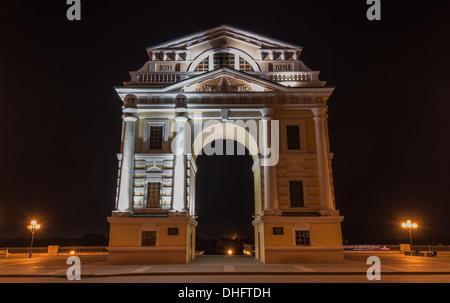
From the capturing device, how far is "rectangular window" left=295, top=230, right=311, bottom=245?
28.3 m

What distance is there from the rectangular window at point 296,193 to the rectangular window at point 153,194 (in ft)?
35.7

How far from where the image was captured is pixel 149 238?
2809 centimetres

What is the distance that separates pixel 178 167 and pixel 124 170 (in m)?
4.38

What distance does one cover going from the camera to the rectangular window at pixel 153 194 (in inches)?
1177

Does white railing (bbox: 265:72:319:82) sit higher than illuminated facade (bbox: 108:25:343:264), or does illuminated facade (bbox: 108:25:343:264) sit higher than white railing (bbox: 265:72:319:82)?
white railing (bbox: 265:72:319:82)

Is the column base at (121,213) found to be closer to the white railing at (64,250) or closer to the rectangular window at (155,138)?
the rectangular window at (155,138)

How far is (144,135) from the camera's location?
31.4 metres

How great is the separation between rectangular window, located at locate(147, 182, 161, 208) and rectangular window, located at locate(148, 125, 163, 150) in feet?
10.5

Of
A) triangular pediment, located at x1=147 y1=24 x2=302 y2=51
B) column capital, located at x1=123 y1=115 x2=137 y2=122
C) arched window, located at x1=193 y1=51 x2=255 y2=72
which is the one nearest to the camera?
column capital, located at x1=123 y1=115 x2=137 y2=122

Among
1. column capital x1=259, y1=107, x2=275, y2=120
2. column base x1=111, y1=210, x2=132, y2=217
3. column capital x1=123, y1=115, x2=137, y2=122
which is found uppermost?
column capital x1=259, y1=107, x2=275, y2=120

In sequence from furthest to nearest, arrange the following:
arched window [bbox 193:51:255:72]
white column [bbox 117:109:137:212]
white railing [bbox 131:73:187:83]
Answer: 1. arched window [bbox 193:51:255:72]
2. white railing [bbox 131:73:187:83]
3. white column [bbox 117:109:137:212]

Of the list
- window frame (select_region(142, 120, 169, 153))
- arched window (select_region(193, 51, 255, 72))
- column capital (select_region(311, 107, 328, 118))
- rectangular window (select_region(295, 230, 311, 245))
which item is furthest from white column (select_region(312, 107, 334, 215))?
window frame (select_region(142, 120, 169, 153))

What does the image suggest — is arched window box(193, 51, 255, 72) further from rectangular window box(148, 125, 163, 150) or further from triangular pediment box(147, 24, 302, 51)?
rectangular window box(148, 125, 163, 150)
